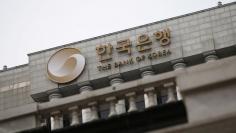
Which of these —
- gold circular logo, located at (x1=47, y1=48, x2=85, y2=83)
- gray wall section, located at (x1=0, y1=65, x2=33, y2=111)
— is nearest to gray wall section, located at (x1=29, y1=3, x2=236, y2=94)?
gold circular logo, located at (x1=47, y1=48, x2=85, y2=83)

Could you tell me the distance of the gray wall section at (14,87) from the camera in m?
37.6

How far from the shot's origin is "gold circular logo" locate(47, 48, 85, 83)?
111ft

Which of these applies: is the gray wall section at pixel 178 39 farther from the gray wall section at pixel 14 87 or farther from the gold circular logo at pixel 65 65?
the gray wall section at pixel 14 87

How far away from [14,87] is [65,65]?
572 cm

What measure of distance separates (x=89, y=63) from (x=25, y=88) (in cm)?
585

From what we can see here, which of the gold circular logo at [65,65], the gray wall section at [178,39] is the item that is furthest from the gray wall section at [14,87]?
the gold circular logo at [65,65]

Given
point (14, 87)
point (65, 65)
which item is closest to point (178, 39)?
point (65, 65)

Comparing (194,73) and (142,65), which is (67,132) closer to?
(194,73)

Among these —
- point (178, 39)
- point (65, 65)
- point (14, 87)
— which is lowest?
point (65, 65)

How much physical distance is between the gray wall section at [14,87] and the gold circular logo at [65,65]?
12.4 feet

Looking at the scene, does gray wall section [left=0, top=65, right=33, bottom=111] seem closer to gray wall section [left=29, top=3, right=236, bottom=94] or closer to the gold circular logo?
gray wall section [left=29, top=3, right=236, bottom=94]

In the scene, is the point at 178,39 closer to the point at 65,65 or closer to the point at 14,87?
the point at 65,65

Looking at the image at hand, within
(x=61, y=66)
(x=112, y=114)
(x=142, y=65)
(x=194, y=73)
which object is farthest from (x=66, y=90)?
(x=194, y=73)

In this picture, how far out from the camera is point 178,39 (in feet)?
110
